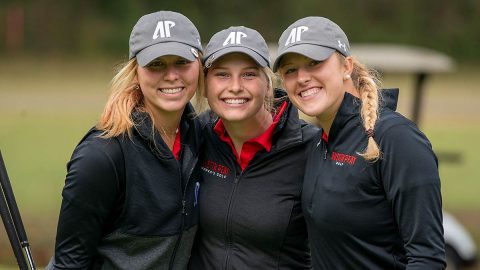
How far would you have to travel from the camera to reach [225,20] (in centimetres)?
3872

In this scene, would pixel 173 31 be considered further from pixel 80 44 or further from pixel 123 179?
pixel 80 44

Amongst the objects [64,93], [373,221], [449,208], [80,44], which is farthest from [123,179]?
[80,44]

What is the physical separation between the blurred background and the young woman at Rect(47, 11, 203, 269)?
23143mm

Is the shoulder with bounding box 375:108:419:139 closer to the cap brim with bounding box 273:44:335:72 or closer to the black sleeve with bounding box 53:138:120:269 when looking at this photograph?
the cap brim with bounding box 273:44:335:72

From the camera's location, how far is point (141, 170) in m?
3.76

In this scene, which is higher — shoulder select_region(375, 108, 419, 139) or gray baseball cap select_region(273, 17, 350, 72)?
gray baseball cap select_region(273, 17, 350, 72)

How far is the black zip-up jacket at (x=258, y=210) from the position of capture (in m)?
4.02

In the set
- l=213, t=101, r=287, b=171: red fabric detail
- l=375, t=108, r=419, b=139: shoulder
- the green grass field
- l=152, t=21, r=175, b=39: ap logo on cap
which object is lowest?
the green grass field

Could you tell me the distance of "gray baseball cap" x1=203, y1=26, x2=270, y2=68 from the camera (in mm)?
3994

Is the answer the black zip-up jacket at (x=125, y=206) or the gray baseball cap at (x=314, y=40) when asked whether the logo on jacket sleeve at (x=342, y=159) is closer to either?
the gray baseball cap at (x=314, y=40)

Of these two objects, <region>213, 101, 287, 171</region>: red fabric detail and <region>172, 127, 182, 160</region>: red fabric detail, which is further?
<region>213, 101, 287, 171</region>: red fabric detail

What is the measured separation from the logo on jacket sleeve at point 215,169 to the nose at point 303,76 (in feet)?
2.04

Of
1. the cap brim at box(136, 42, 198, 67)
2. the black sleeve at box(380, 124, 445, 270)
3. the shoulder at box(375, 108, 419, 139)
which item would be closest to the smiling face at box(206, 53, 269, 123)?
the cap brim at box(136, 42, 198, 67)

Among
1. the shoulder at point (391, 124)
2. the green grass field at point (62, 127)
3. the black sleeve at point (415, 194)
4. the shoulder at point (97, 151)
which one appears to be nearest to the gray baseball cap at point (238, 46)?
the shoulder at point (97, 151)
